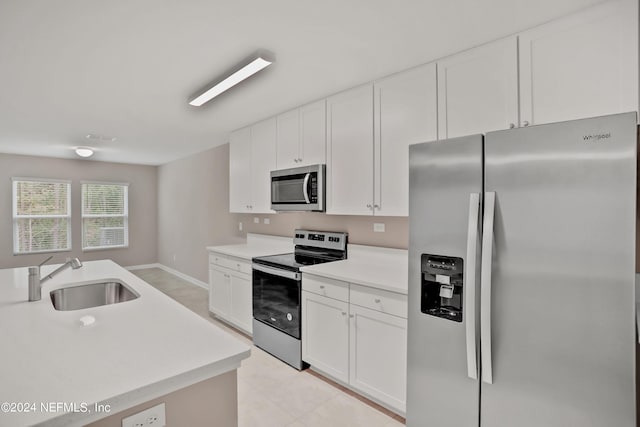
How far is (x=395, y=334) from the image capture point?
2057mm

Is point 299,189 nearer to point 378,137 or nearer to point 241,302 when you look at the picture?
point 378,137

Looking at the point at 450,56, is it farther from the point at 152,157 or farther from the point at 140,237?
the point at 140,237

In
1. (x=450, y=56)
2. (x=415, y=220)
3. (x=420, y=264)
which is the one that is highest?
(x=450, y=56)

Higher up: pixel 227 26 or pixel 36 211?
pixel 227 26

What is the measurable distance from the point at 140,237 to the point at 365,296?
6.64 meters

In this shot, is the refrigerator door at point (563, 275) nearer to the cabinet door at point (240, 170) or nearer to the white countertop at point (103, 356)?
the white countertop at point (103, 356)

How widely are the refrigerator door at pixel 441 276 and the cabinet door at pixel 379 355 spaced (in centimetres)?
20

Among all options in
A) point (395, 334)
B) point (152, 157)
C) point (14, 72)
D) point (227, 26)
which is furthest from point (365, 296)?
point (152, 157)

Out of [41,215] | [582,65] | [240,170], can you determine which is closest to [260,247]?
[240,170]

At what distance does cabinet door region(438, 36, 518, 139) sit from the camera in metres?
1.86

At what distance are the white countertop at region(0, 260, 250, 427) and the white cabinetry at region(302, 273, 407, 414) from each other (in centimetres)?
115

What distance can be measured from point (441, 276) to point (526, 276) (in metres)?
0.39

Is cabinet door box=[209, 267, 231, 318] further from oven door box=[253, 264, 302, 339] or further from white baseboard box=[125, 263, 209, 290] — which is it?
white baseboard box=[125, 263, 209, 290]

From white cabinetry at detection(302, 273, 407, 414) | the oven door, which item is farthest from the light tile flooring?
the oven door
